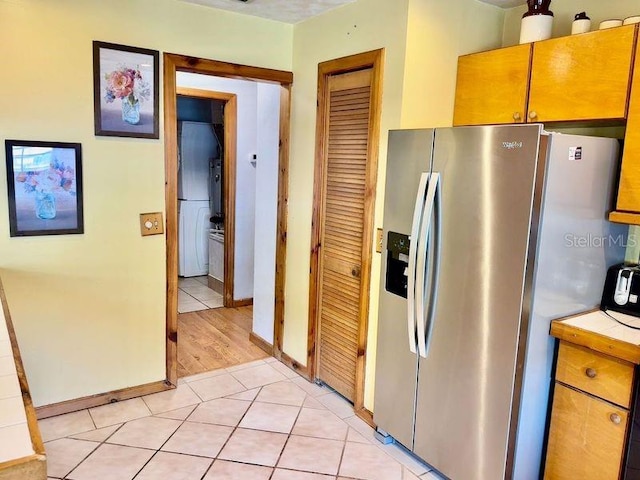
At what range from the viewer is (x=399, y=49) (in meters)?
2.50

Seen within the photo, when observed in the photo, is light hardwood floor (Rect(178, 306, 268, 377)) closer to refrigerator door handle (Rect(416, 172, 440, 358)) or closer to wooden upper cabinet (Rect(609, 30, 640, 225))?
refrigerator door handle (Rect(416, 172, 440, 358))

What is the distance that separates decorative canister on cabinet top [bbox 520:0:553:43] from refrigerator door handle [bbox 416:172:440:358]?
0.88 meters

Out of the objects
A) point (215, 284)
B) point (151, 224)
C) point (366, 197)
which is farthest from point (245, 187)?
point (366, 197)

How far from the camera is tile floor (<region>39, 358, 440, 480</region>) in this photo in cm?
236

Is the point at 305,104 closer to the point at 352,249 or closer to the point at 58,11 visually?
the point at 352,249

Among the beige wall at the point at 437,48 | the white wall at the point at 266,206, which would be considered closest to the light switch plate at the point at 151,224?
the white wall at the point at 266,206

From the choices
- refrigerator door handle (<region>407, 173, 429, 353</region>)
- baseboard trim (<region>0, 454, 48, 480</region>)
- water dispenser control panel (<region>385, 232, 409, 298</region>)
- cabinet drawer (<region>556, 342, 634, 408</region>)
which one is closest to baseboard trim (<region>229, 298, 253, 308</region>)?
water dispenser control panel (<region>385, 232, 409, 298</region>)

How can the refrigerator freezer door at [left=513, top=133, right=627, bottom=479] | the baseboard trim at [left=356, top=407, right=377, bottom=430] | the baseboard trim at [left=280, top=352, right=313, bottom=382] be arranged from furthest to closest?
the baseboard trim at [left=280, top=352, right=313, bottom=382], the baseboard trim at [left=356, top=407, right=377, bottom=430], the refrigerator freezer door at [left=513, top=133, right=627, bottom=479]

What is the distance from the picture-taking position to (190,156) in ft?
19.9

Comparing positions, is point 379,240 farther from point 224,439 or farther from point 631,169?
point 224,439

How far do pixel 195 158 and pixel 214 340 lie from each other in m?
2.86

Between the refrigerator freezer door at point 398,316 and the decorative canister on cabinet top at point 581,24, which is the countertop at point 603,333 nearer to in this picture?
the refrigerator freezer door at point 398,316

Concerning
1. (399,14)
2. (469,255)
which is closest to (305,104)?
(399,14)
